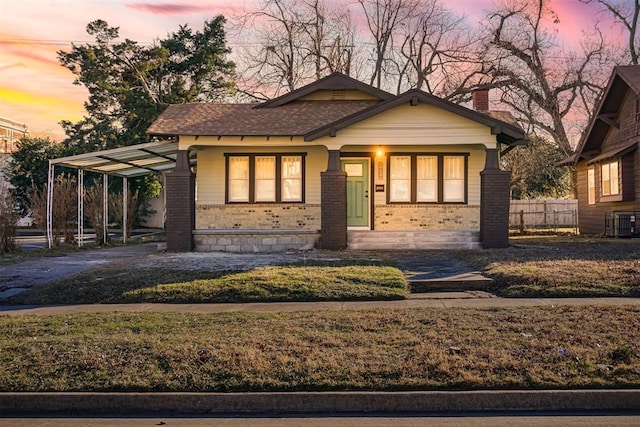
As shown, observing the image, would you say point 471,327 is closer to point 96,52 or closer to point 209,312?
point 209,312

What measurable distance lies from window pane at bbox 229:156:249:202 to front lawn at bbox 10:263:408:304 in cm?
764

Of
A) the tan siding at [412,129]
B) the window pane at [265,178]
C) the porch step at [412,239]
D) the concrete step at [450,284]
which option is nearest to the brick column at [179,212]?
the window pane at [265,178]

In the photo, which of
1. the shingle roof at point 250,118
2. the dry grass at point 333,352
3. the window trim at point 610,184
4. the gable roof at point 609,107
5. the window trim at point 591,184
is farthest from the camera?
the window trim at point 591,184

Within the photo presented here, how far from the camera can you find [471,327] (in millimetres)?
7953

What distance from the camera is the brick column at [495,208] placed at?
59.2ft

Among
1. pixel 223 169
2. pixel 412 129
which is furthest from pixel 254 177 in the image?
pixel 412 129

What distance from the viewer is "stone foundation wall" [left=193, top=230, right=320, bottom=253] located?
1864 cm

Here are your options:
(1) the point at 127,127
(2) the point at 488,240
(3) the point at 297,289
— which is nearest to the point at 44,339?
(3) the point at 297,289

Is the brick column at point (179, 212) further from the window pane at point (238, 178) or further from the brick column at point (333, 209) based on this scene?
the brick column at point (333, 209)

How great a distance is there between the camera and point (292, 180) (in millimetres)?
20609

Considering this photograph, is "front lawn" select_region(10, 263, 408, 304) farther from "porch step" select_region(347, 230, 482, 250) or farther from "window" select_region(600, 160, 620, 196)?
"window" select_region(600, 160, 620, 196)

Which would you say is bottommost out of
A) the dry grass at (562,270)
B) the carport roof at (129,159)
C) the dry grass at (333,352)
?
the dry grass at (333,352)

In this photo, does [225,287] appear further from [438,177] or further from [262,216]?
[438,177]

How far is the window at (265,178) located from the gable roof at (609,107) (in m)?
12.2
